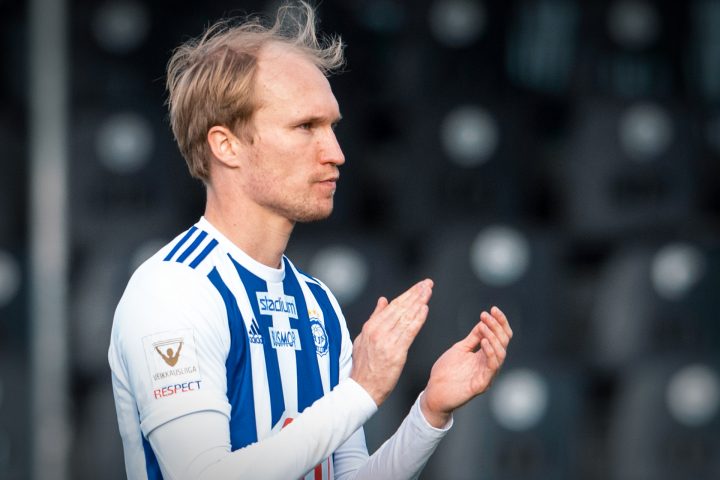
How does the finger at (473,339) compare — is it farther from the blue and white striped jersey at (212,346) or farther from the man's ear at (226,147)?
the man's ear at (226,147)

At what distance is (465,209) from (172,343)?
7.64 ft

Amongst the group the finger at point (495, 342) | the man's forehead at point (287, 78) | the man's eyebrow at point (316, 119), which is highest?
the man's forehead at point (287, 78)

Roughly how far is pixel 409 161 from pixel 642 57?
907mm

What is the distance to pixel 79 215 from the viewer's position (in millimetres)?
3881

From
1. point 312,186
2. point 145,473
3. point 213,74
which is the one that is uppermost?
point 213,74

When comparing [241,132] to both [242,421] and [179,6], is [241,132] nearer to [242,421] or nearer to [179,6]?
[242,421]

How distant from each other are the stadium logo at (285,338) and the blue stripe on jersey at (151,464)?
0.80ft

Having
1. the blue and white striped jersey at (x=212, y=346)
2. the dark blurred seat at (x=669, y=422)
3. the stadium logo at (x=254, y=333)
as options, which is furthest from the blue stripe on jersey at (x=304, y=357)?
the dark blurred seat at (x=669, y=422)

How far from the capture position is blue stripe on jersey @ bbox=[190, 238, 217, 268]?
6.07 ft

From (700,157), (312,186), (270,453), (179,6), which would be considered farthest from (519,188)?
(270,453)

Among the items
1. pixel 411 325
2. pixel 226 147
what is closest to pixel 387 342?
pixel 411 325

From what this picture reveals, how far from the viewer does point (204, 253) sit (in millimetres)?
1891

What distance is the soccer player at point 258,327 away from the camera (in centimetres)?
172

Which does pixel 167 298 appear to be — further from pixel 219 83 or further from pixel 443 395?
pixel 443 395
